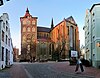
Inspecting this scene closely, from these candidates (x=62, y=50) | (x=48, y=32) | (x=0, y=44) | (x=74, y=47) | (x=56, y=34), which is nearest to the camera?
(x=0, y=44)

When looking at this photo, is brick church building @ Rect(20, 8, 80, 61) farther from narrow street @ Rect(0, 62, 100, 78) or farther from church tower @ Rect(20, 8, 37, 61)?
narrow street @ Rect(0, 62, 100, 78)

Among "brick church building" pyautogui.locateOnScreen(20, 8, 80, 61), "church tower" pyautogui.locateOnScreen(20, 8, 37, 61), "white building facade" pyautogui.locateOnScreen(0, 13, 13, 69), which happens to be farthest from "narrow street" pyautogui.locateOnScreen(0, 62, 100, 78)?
"church tower" pyautogui.locateOnScreen(20, 8, 37, 61)

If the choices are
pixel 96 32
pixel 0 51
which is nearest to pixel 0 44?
pixel 0 51

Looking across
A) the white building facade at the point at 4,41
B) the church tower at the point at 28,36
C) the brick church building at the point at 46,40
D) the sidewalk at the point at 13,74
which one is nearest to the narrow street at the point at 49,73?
the sidewalk at the point at 13,74

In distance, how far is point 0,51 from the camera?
36.5m

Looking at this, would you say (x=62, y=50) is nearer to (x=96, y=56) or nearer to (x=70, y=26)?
A: (x=70, y=26)

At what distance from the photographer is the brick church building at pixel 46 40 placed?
109338mm

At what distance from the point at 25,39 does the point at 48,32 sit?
21.2 m

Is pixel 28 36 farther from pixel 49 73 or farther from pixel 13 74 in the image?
pixel 13 74

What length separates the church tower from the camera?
4316 inches

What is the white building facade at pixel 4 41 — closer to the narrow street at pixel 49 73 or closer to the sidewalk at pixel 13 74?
the narrow street at pixel 49 73

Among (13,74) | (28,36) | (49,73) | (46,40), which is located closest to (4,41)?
(13,74)

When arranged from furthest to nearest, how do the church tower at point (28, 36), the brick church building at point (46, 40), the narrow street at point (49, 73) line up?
the church tower at point (28, 36), the brick church building at point (46, 40), the narrow street at point (49, 73)

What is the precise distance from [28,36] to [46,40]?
369 inches
